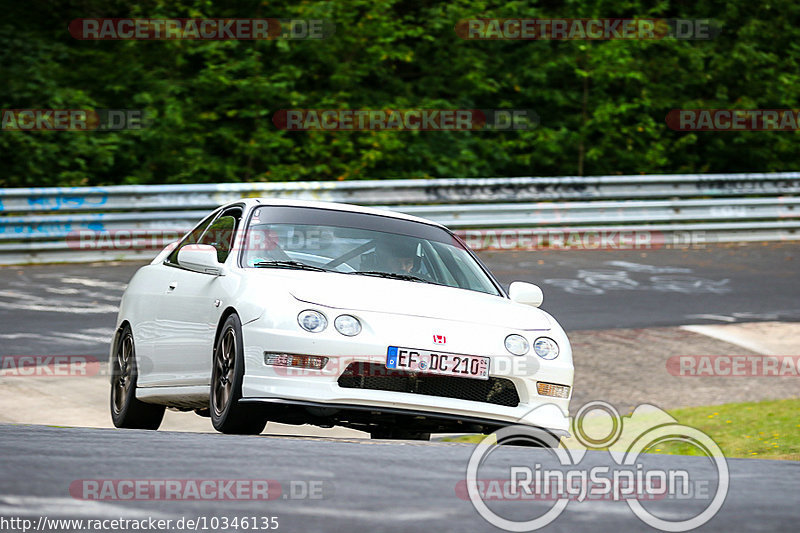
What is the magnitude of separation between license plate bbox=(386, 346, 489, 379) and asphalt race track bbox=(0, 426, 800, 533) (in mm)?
1023

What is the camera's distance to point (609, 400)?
33.0 feet

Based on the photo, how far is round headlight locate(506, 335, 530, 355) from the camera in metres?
6.49

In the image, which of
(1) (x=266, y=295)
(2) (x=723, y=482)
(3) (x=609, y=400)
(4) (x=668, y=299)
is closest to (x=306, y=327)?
(1) (x=266, y=295)

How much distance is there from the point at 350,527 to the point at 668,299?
38.2ft

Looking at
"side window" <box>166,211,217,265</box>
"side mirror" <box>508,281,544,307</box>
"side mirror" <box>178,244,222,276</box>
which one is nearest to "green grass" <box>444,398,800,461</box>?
"side mirror" <box>508,281,544,307</box>

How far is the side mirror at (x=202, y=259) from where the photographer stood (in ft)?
23.4

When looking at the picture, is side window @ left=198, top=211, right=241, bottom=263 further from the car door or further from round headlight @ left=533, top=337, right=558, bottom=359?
round headlight @ left=533, top=337, right=558, bottom=359

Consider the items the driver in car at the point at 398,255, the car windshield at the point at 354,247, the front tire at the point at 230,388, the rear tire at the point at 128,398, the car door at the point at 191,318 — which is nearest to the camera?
the front tire at the point at 230,388

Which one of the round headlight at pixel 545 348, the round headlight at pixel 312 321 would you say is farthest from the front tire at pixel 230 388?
the round headlight at pixel 545 348

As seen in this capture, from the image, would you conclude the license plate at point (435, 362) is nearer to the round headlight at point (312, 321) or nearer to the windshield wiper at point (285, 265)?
the round headlight at point (312, 321)

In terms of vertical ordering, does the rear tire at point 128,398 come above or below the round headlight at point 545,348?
below

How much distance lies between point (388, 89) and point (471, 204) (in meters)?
4.45

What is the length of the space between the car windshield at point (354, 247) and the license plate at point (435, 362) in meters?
0.95

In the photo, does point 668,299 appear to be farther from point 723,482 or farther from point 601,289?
point 723,482
